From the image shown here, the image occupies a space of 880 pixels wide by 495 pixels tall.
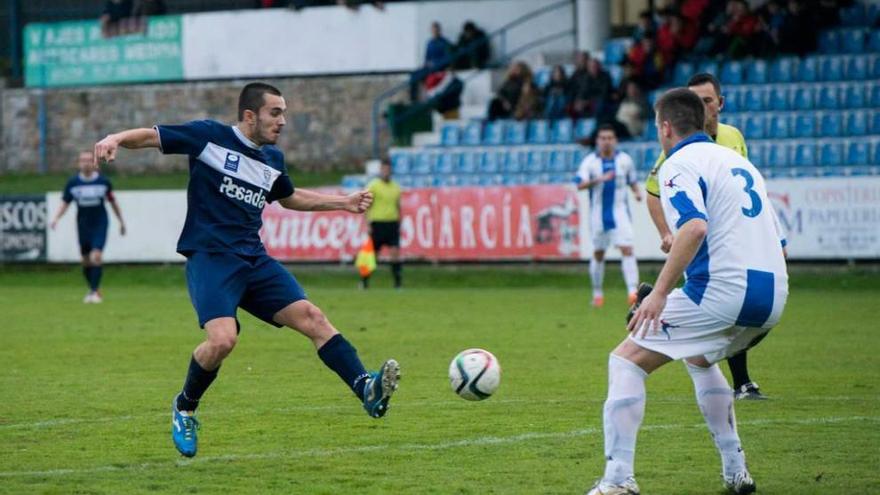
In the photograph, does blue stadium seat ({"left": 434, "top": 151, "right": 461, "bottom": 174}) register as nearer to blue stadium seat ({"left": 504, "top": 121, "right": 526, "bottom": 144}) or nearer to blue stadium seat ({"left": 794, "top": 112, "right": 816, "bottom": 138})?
blue stadium seat ({"left": 504, "top": 121, "right": 526, "bottom": 144})

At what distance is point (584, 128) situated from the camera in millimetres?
31250

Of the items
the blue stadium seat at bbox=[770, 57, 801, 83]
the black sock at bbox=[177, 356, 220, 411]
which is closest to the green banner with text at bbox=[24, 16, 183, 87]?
the blue stadium seat at bbox=[770, 57, 801, 83]

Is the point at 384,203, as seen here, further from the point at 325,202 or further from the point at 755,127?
the point at 325,202

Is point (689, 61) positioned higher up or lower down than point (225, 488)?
higher up

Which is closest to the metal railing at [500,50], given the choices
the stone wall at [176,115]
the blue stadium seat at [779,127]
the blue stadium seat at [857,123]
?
the stone wall at [176,115]

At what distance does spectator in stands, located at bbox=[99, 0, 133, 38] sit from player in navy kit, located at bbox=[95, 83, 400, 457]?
1194 inches

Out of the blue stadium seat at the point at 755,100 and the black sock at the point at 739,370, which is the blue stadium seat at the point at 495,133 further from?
the black sock at the point at 739,370

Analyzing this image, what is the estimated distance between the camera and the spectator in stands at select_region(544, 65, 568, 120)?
105 ft

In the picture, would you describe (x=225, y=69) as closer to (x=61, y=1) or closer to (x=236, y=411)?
(x=61, y=1)

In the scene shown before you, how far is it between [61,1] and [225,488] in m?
34.4

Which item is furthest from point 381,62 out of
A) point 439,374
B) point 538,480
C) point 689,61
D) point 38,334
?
point 538,480

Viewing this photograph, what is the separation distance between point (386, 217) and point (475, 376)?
18.5 meters

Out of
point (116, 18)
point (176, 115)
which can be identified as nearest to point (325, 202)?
point (176, 115)

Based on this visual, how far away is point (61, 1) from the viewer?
40906 millimetres
